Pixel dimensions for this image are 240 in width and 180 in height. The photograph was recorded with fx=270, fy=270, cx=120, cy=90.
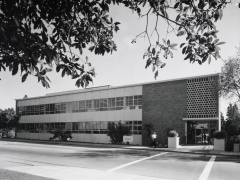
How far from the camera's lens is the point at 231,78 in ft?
86.9

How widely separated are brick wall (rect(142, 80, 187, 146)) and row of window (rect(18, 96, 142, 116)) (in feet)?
5.35

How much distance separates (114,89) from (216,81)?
1365cm

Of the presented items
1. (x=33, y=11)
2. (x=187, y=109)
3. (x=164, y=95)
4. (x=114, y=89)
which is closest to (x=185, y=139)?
(x=187, y=109)

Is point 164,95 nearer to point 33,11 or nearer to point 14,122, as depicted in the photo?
point 33,11

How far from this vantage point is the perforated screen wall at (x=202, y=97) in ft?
94.2

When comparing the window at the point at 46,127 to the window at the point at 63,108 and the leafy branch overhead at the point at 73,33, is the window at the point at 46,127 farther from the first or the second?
the leafy branch overhead at the point at 73,33

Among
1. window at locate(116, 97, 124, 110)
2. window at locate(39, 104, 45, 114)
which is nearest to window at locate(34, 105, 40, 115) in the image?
window at locate(39, 104, 45, 114)

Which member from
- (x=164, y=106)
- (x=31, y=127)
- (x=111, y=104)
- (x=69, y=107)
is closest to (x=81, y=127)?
(x=69, y=107)

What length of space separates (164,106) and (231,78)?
827cm

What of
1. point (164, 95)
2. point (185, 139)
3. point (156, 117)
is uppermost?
point (164, 95)

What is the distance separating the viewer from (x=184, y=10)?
18.7 ft

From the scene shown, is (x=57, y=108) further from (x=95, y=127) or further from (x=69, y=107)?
(x=95, y=127)

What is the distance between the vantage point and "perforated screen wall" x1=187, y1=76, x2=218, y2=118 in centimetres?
2870

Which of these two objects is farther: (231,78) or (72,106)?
(72,106)
